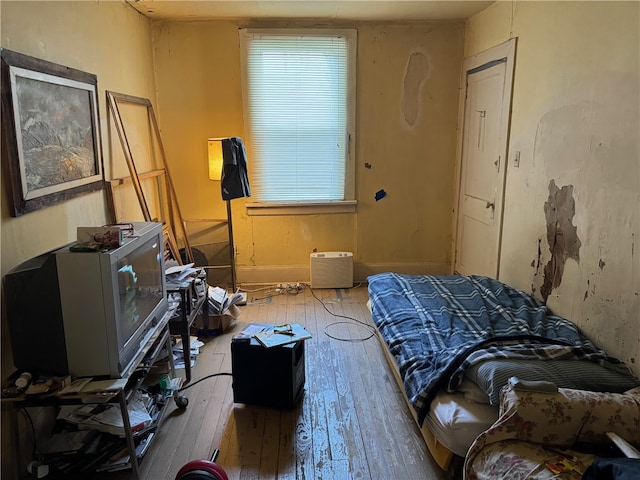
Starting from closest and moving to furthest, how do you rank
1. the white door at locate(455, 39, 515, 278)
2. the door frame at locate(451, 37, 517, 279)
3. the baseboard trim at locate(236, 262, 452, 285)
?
the door frame at locate(451, 37, 517, 279) → the white door at locate(455, 39, 515, 278) → the baseboard trim at locate(236, 262, 452, 285)

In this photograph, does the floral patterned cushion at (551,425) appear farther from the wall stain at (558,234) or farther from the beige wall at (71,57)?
the beige wall at (71,57)

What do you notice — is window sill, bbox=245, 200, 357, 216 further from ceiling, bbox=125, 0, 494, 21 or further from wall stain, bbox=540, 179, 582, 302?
wall stain, bbox=540, 179, 582, 302

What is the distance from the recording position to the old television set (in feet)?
5.56

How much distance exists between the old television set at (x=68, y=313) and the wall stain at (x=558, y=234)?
2290mm

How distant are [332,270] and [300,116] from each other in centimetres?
144

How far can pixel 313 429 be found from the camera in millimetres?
2232

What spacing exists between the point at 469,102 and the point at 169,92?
2637 millimetres

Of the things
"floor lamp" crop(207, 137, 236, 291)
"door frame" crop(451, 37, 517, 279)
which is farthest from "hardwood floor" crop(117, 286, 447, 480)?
"floor lamp" crop(207, 137, 236, 291)

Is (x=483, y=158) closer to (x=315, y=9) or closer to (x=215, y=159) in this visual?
(x=315, y=9)

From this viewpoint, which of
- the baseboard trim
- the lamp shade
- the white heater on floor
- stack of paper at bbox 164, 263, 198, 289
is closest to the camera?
stack of paper at bbox 164, 263, 198, 289

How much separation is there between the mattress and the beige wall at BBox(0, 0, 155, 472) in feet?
5.61

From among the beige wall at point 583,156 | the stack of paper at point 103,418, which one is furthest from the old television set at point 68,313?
the beige wall at point 583,156

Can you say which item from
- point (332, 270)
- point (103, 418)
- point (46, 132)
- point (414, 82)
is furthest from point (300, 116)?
point (103, 418)

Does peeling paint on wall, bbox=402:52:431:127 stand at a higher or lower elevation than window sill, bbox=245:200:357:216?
higher
